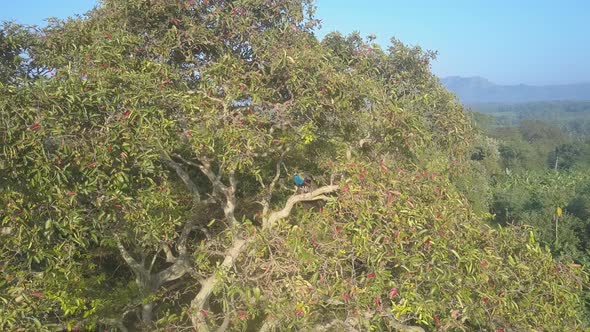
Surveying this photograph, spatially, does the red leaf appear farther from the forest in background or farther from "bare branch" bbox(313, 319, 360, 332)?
the forest in background

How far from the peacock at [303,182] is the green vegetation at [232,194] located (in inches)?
7.0

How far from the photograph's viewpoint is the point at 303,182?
717cm

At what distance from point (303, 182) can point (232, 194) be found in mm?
1285

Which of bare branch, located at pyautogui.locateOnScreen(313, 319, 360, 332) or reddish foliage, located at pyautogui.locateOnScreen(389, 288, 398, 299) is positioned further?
bare branch, located at pyautogui.locateOnScreen(313, 319, 360, 332)

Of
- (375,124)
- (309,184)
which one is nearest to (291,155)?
(309,184)

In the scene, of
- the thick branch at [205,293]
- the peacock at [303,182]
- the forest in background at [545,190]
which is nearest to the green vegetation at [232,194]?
the thick branch at [205,293]

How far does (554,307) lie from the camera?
4180mm

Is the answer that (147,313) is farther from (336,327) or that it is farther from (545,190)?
(545,190)

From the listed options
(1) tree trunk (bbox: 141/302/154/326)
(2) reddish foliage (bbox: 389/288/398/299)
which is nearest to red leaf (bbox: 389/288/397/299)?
(2) reddish foliage (bbox: 389/288/398/299)

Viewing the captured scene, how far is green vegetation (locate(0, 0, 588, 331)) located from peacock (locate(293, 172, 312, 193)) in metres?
0.18

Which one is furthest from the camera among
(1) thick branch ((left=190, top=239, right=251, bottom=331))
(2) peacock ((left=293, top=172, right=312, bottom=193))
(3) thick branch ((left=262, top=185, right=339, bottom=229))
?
(2) peacock ((left=293, top=172, right=312, bottom=193))

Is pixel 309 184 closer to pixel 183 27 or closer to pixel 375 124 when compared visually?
pixel 375 124

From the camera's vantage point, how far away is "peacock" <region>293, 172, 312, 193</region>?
6798 millimetres

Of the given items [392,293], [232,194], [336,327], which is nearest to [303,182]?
[232,194]
